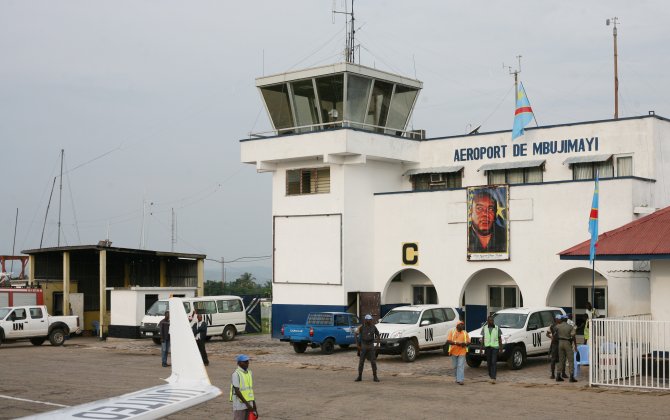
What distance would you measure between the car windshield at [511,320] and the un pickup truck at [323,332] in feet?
21.6

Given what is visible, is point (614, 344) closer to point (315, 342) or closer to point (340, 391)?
point (340, 391)

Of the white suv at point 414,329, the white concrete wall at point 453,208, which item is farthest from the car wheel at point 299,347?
the white concrete wall at point 453,208

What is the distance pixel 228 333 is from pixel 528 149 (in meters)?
14.6

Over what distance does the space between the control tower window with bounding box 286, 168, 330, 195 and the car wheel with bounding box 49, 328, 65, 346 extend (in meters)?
11.1

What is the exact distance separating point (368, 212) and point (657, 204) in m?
11.1

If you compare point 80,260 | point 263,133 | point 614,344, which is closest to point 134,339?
point 80,260

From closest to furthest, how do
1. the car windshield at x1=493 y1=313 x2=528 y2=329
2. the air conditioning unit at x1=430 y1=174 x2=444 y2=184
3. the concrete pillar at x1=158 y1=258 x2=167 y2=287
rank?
the car windshield at x1=493 y1=313 x2=528 y2=329, the air conditioning unit at x1=430 y1=174 x2=444 y2=184, the concrete pillar at x1=158 y1=258 x2=167 y2=287

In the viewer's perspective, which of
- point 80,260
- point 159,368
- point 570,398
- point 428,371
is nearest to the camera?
point 570,398

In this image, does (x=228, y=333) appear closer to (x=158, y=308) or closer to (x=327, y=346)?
(x=158, y=308)

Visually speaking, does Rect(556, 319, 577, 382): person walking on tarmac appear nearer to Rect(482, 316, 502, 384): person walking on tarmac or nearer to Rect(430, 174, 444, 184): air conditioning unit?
Rect(482, 316, 502, 384): person walking on tarmac

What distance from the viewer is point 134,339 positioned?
38.1 meters

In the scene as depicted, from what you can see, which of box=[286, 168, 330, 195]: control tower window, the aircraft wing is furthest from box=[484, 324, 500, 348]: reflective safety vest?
box=[286, 168, 330, 195]: control tower window

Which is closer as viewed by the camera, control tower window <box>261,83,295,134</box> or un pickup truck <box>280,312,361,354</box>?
un pickup truck <box>280,312,361,354</box>

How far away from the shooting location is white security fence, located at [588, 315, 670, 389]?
20.3 meters
